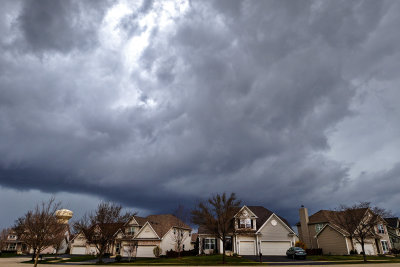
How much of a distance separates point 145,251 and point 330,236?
34175 mm

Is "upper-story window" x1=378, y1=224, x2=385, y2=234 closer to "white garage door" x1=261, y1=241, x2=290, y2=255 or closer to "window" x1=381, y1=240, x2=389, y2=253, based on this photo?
"window" x1=381, y1=240, x2=389, y2=253

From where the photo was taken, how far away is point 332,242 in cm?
4631

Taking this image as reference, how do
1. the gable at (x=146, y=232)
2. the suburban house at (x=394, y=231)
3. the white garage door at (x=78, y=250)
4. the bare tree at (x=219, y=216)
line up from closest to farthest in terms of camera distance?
the bare tree at (x=219, y=216)
the gable at (x=146, y=232)
the suburban house at (x=394, y=231)
the white garage door at (x=78, y=250)

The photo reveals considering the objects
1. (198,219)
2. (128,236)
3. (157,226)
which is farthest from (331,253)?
(128,236)

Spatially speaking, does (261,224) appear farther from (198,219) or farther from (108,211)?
(108,211)

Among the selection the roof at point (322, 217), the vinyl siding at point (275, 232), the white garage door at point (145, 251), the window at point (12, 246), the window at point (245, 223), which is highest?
the roof at point (322, 217)

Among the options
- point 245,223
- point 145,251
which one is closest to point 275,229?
point 245,223

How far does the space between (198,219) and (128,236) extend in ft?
61.4

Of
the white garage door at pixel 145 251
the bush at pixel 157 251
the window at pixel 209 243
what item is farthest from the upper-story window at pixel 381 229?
the white garage door at pixel 145 251

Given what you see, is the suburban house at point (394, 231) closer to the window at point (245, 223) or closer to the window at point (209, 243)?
the window at point (245, 223)

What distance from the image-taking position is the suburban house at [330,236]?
4525cm

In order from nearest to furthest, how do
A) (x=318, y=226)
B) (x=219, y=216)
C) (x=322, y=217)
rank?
(x=219, y=216) → (x=318, y=226) → (x=322, y=217)

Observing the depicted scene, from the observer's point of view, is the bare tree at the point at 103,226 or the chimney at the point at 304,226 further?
the chimney at the point at 304,226

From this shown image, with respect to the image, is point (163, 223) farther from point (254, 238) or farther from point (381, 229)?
point (381, 229)
